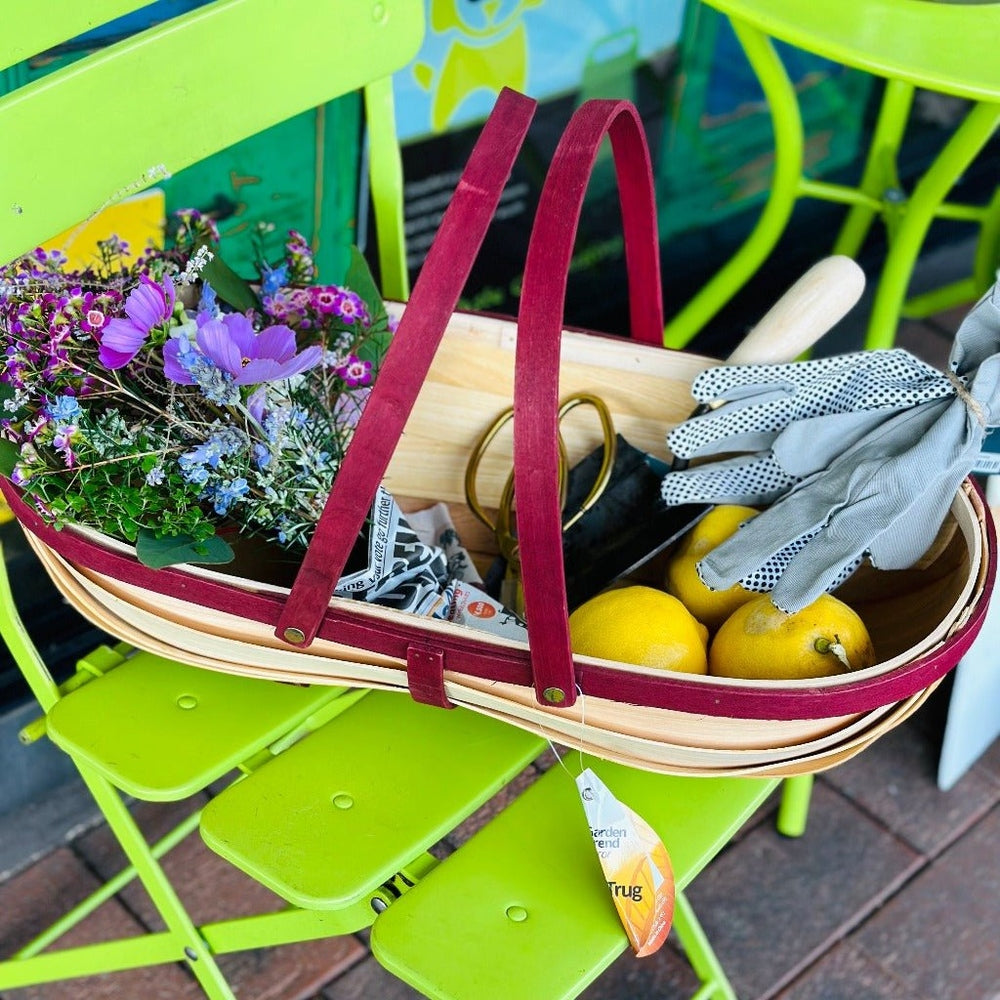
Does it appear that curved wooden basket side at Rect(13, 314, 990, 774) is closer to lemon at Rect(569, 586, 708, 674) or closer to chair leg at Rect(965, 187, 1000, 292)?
lemon at Rect(569, 586, 708, 674)

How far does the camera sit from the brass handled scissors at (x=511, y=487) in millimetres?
1191

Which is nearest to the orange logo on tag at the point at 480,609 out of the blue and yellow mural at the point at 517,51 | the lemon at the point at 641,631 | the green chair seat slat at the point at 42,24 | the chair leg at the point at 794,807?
the lemon at the point at 641,631

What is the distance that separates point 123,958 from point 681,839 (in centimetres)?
65

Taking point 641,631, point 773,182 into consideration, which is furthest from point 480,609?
point 773,182

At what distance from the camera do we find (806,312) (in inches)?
47.3

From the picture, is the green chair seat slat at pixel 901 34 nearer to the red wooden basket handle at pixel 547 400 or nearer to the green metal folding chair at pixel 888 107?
the green metal folding chair at pixel 888 107

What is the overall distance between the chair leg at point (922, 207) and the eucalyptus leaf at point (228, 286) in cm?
105

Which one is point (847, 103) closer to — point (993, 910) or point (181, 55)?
point (993, 910)

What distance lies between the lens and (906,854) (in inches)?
67.9

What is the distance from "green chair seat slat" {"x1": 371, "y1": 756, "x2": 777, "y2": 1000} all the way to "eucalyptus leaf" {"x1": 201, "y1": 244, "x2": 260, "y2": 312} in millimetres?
493

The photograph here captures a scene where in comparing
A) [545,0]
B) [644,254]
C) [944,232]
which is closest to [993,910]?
[644,254]

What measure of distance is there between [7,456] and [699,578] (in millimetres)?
572

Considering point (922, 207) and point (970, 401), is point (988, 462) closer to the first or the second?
point (970, 401)

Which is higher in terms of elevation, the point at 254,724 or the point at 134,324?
the point at 134,324
